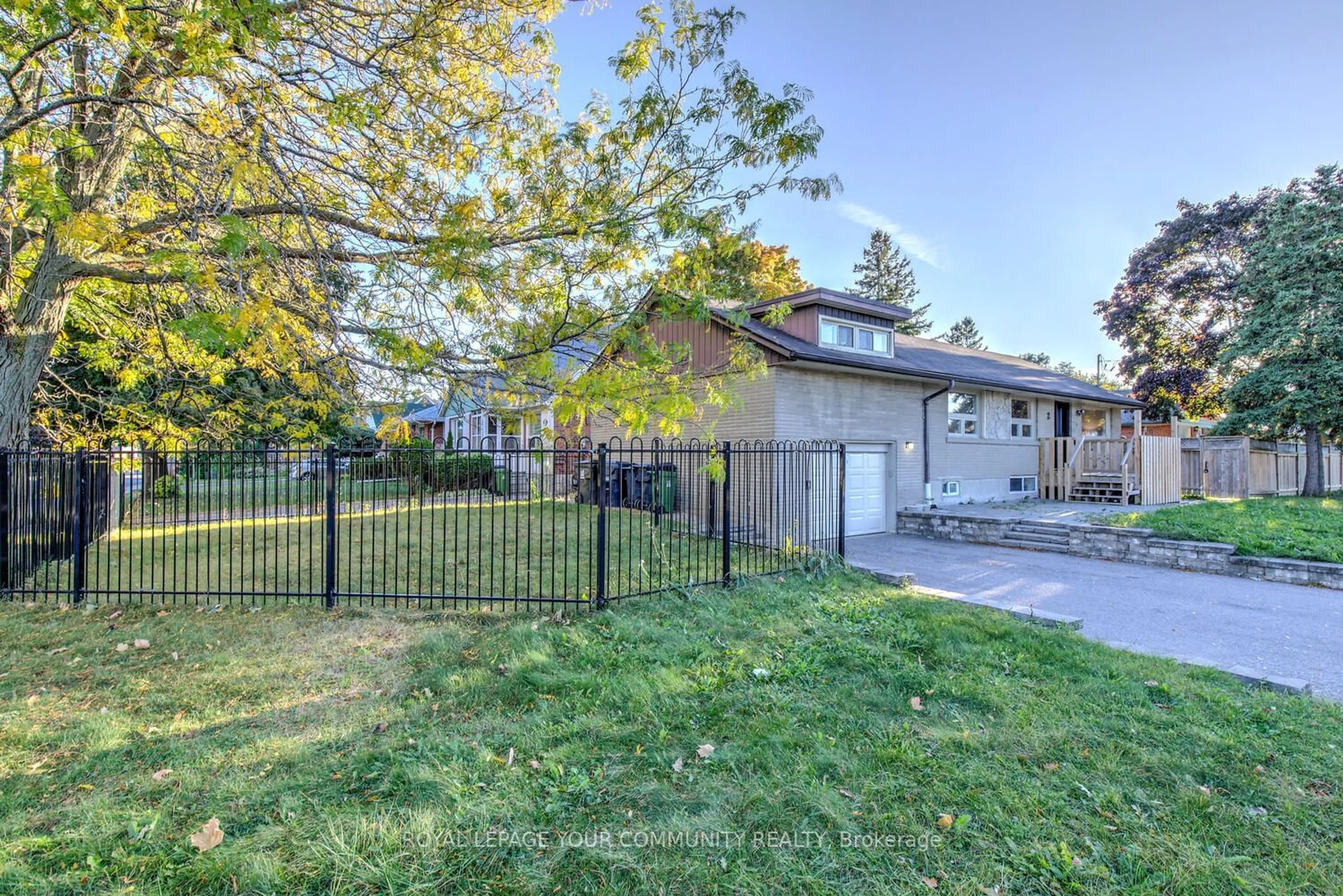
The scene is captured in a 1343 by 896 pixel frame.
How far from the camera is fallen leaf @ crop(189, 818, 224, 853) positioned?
2514 mm

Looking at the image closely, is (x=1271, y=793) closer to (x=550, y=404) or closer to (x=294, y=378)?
(x=550, y=404)

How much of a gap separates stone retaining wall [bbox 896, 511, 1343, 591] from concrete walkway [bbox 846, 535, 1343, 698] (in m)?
0.30

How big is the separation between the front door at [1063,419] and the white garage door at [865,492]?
8691 millimetres

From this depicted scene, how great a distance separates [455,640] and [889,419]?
1091cm

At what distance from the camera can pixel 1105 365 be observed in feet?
162

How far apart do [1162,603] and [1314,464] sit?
17311 mm

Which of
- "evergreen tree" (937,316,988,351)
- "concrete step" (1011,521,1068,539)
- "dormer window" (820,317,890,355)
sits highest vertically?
"evergreen tree" (937,316,988,351)

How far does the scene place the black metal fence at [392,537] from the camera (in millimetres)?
6188

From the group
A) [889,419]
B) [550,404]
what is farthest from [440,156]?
[889,419]

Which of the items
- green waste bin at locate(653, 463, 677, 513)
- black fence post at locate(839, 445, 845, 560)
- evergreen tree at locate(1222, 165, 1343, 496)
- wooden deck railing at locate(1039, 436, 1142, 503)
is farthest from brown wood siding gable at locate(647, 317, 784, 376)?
evergreen tree at locate(1222, 165, 1343, 496)

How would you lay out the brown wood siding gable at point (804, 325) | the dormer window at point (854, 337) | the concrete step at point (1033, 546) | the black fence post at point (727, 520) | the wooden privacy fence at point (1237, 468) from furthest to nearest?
the wooden privacy fence at point (1237, 468) < the dormer window at point (854, 337) < the brown wood siding gable at point (804, 325) < the concrete step at point (1033, 546) < the black fence post at point (727, 520)

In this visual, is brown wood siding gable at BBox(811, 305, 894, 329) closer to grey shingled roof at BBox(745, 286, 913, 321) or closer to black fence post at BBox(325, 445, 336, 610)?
grey shingled roof at BBox(745, 286, 913, 321)

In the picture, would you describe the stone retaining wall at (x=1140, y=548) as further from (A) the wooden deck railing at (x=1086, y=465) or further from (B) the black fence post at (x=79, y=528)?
(B) the black fence post at (x=79, y=528)

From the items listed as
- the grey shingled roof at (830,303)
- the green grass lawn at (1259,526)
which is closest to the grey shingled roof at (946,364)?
the grey shingled roof at (830,303)
